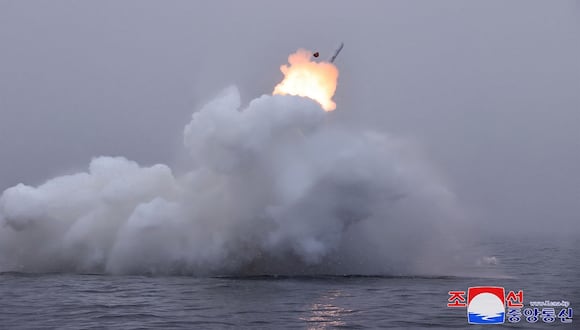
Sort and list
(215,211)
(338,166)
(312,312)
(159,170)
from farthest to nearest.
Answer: (159,170), (215,211), (338,166), (312,312)

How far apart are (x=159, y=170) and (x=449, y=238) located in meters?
24.6

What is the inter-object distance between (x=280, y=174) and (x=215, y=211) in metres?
6.17

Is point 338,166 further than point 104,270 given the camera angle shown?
No

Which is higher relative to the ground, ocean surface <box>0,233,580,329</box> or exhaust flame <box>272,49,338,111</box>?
exhaust flame <box>272,49,338,111</box>

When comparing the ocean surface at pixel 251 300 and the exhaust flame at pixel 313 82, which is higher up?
the exhaust flame at pixel 313 82

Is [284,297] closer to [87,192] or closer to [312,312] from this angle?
[312,312]

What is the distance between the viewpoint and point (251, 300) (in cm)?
3441

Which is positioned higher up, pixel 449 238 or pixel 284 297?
pixel 449 238

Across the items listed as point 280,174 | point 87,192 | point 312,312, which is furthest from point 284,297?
point 87,192

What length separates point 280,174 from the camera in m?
46.3

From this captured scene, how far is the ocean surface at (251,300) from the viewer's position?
28547 mm

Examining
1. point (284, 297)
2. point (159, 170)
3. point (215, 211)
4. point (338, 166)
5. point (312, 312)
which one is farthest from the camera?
point (159, 170)

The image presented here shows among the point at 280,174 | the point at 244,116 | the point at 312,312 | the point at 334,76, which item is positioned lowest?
the point at 312,312

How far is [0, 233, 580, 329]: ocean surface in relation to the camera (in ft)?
93.7
